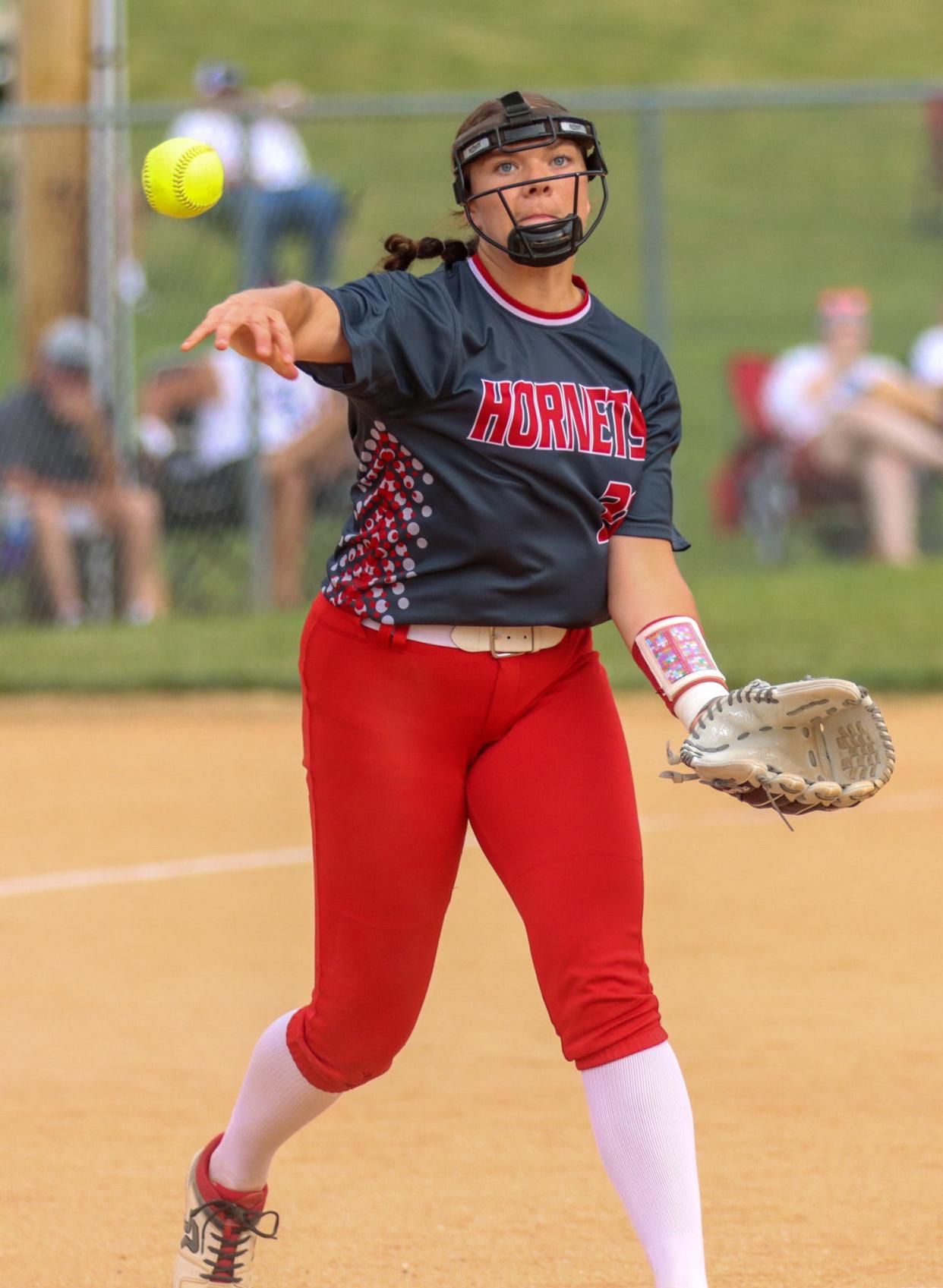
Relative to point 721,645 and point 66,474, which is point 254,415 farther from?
point 721,645

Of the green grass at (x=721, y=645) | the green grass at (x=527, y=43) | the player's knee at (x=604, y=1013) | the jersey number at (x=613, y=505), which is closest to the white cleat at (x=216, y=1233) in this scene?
the player's knee at (x=604, y=1013)

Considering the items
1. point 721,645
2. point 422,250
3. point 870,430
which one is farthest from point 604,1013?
point 870,430

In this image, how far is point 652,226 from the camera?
39.1ft

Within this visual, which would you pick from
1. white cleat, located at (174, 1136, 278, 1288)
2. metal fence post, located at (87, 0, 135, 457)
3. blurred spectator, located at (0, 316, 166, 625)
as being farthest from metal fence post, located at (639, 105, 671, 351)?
white cleat, located at (174, 1136, 278, 1288)

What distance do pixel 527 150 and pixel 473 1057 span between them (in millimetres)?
2479

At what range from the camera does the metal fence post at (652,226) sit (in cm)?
1177

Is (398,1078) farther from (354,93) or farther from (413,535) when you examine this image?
(354,93)

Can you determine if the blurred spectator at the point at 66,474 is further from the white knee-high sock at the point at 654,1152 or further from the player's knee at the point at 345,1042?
the white knee-high sock at the point at 654,1152

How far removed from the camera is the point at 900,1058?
4.98 meters

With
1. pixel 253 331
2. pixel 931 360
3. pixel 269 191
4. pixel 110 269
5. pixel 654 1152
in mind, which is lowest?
pixel 931 360

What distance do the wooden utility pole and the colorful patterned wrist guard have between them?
347 inches

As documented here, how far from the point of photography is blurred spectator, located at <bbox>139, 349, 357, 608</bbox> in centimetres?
1139

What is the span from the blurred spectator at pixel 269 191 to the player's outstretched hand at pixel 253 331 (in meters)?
8.40

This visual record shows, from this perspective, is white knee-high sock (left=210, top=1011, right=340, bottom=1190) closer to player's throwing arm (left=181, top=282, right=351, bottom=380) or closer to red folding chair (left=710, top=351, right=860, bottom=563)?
player's throwing arm (left=181, top=282, right=351, bottom=380)
